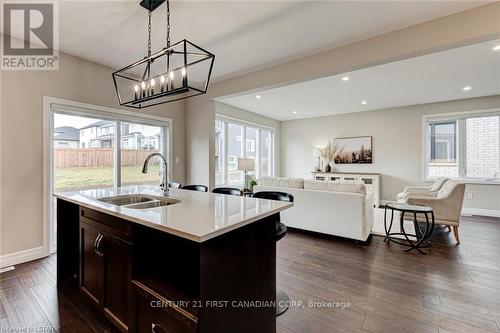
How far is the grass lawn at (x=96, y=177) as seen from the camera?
11.1ft

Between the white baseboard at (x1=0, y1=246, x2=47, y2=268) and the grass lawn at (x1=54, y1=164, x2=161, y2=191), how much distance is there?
0.83 m

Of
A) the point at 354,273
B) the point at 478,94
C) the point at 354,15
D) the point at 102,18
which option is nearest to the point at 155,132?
the point at 102,18

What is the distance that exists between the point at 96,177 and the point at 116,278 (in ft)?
8.84

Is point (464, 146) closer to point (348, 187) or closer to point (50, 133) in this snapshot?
point (348, 187)

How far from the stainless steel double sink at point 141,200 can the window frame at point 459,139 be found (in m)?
6.62

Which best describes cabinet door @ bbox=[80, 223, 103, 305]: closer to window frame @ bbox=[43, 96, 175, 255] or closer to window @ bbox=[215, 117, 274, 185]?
window frame @ bbox=[43, 96, 175, 255]

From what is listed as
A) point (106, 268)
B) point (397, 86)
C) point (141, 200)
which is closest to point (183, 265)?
point (106, 268)

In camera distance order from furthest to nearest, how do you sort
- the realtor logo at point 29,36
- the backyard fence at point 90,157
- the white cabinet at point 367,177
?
the white cabinet at point 367,177 → the backyard fence at point 90,157 → the realtor logo at point 29,36

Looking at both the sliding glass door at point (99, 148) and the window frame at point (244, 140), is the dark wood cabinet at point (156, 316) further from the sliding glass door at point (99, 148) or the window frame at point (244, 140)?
the window frame at point (244, 140)

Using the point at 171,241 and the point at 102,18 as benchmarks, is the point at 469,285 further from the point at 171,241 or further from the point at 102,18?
the point at 102,18

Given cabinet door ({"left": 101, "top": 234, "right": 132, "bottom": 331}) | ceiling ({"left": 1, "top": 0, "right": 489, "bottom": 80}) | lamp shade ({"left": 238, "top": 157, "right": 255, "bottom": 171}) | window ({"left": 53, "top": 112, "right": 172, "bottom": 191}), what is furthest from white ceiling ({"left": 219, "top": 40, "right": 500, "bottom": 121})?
cabinet door ({"left": 101, "top": 234, "right": 132, "bottom": 331})

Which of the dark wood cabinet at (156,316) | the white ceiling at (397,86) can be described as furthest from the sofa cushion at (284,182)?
the dark wood cabinet at (156,316)

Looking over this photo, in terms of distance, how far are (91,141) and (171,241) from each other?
2.83m

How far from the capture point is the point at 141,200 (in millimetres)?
2385
